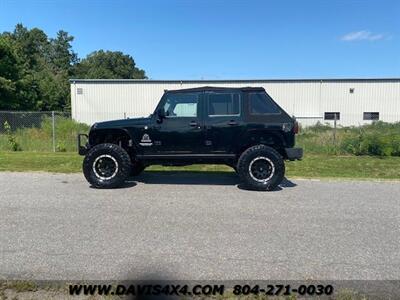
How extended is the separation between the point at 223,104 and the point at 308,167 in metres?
4.32

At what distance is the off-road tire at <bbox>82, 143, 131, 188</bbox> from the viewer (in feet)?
27.2

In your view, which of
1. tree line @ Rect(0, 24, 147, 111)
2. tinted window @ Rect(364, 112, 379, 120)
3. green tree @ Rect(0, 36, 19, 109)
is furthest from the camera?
tree line @ Rect(0, 24, 147, 111)

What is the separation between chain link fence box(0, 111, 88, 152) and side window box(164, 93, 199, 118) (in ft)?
30.4

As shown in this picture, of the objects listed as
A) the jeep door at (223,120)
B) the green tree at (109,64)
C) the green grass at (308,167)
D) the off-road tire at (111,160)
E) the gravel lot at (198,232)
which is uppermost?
the green tree at (109,64)

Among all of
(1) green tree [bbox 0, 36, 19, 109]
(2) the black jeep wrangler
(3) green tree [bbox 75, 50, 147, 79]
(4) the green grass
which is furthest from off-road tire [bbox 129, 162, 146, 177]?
(3) green tree [bbox 75, 50, 147, 79]

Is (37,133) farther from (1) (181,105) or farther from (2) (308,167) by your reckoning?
(2) (308,167)

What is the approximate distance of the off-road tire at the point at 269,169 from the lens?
8172 millimetres

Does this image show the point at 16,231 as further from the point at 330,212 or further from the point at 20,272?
the point at 330,212

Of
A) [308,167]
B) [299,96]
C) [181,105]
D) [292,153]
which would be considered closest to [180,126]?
[181,105]

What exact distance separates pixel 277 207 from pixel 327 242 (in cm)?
179

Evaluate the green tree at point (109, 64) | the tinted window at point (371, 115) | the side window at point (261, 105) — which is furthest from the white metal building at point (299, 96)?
the green tree at point (109, 64)

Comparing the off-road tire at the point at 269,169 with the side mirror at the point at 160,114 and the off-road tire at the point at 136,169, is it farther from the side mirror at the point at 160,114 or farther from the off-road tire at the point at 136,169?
the off-road tire at the point at 136,169

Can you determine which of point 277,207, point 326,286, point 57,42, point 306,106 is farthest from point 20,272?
point 57,42

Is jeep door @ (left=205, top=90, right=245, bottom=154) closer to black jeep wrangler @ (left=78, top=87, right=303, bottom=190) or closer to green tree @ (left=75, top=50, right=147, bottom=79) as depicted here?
black jeep wrangler @ (left=78, top=87, right=303, bottom=190)
